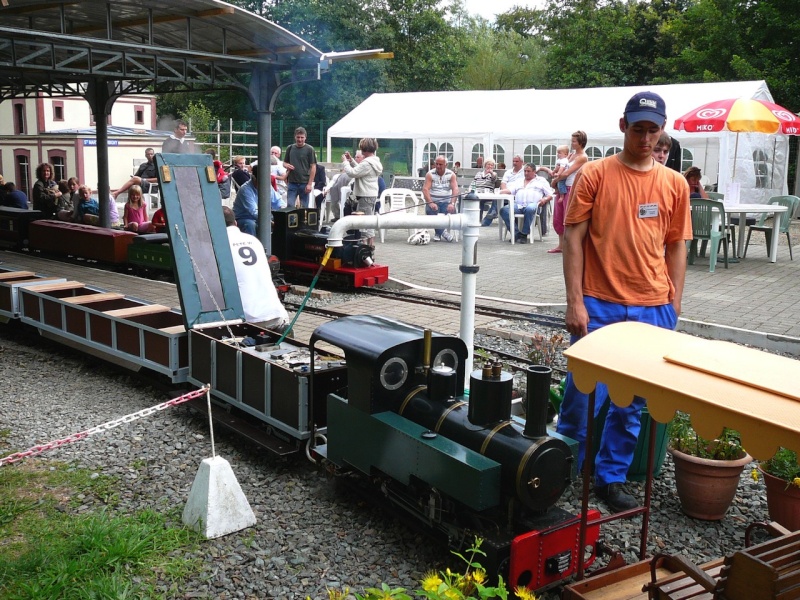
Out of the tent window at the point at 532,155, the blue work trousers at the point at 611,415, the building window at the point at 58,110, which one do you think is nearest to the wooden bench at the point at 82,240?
the blue work trousers at the point at 611,415

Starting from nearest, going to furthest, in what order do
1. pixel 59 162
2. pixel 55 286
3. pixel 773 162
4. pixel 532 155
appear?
pixel 55 286 < pixel 773 162 < pixel 532 155 < pixel 59 162

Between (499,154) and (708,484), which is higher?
(499,154)

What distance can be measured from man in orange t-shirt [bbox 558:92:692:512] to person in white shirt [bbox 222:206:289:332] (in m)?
3.75

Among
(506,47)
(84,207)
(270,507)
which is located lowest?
(270,507)

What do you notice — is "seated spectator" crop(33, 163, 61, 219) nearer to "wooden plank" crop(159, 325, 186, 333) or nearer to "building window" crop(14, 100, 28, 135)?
"wooden plank" crop(159, 325, 186, 333)

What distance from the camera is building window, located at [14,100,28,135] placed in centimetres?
3803

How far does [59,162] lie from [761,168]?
96.3 feet

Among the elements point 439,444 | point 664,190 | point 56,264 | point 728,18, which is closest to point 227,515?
point 439,444

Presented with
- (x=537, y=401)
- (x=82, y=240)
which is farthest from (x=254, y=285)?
(x=82, y=240)

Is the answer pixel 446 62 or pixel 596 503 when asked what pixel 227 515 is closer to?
pixel 596 503

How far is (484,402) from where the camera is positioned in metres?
4.18

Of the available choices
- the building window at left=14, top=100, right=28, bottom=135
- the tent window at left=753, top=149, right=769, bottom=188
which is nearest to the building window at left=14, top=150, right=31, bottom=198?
the building window at left=14, top=100, right=28, bottom=135

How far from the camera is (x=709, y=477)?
4898 millimetres

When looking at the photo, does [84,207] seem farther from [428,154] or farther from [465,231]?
[465,231]
